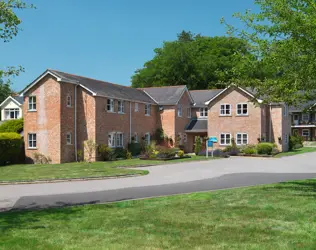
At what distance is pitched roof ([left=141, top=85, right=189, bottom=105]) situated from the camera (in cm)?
4359

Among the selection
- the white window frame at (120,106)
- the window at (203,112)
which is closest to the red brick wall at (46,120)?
the white window frame at (120,106)

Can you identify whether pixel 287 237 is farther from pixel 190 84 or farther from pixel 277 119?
pixel 190 84

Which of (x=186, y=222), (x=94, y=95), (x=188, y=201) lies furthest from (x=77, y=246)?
(x=94, y=95)

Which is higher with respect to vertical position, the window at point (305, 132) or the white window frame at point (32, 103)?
the white window frame at point (32, 103)

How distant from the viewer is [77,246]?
23.4 ft

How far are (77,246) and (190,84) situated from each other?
64.2 metres

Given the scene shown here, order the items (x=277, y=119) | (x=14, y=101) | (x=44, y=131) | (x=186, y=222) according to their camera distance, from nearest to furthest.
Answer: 1. (x=186, y=222)
2. (x=44, y=131)
3. (x=277, y=119)
4. (x=14, y=101)

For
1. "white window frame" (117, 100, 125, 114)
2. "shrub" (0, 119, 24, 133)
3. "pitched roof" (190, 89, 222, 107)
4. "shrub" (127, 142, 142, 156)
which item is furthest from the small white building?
"pitched roof" (190, 89, 222, 107)

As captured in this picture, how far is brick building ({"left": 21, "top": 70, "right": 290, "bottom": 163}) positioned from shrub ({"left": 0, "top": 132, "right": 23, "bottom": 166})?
126 centimetres

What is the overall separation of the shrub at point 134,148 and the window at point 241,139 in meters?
10.9

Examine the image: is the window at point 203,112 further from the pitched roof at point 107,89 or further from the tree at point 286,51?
the tree at point 286,51

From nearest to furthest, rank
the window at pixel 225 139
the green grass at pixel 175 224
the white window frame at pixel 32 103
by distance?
the green grass at pixel 175 224, the white window frame at pixel 32 103, the window at pixel 225 139

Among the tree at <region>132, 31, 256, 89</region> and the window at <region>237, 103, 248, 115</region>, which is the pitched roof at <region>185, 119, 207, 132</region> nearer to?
the window at <region>237, 103, 248, 115</region>

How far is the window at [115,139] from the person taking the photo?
35.9 m
